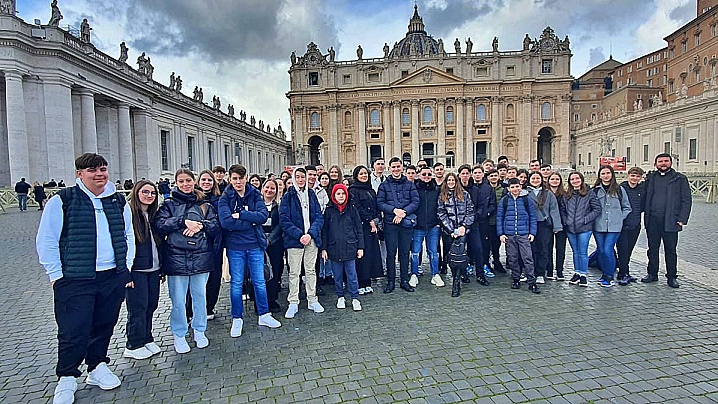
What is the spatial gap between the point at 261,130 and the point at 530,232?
62071mm

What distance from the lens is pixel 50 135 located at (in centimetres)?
2295

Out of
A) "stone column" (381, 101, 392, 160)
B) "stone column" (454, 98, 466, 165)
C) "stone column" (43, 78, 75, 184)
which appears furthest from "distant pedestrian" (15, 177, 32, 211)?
"stone column" (454, 98, 466, 165)

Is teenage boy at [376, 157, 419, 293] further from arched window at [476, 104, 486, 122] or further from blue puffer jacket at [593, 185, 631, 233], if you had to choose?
arched window at [476, 104, 486, 122]

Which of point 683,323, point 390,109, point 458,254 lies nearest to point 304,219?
point 458,254

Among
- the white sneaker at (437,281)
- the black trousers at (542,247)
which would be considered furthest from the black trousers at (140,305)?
the black trousers at (542,247)

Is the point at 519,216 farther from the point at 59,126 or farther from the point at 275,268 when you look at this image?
the point at 59,126

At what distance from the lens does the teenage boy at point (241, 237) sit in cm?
545

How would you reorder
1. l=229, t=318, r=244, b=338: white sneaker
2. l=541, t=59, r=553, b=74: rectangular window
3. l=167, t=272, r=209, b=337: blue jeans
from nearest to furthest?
l=167, t=272, r=209, b=337: blue jeans, l=229, t=318, r=244, b=338: white sneaker, l=541, t=59, r=553, b=74: rectangular window

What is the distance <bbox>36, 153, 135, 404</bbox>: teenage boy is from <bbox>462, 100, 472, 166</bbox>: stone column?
7056 cm

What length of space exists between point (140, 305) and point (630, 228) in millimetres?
7687

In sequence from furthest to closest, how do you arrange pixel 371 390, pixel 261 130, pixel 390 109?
pixel 390 109, pixel 261 130, pixel 371 390

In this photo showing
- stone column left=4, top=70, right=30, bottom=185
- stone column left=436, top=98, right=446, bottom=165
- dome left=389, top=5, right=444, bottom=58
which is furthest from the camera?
dome left=389, top=5, right=444, bottom=58

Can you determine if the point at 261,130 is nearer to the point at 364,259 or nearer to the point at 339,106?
the point at 339,106

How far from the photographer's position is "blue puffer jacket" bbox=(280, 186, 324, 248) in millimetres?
6164
